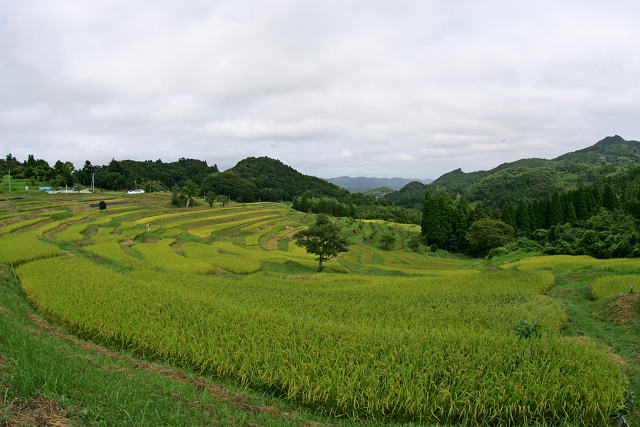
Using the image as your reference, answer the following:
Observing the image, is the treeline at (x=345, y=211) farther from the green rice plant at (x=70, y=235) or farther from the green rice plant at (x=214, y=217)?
the green rice plant at (x=70, y=235)

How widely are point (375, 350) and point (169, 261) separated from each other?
62.8 ft

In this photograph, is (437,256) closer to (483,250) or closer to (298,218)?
(483,250)

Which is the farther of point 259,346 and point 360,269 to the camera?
point 360,269

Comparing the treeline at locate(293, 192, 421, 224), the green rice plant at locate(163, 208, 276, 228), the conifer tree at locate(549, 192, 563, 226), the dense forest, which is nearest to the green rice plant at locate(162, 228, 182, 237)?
the green rice plant at locate(163, 208, 276, 228)

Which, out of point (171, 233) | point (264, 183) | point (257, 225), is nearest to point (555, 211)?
point (257, 225)

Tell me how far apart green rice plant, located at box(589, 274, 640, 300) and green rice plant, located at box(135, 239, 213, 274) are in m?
19.5

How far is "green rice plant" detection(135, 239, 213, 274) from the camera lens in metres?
19.9

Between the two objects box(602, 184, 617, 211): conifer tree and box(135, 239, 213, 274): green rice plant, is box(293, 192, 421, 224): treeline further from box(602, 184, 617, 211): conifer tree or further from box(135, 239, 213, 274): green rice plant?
box(135, 239, 213, 274): green rice plant

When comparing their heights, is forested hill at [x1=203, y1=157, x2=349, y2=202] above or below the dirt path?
above

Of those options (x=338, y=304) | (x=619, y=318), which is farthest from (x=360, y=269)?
(x=619, y=318)

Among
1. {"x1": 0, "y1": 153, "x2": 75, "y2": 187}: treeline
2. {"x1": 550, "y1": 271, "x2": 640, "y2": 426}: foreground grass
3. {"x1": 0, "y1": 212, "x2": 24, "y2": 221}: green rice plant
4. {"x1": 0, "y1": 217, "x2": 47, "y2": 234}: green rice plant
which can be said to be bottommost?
{"x1": 550, "y1": 271, "x2": 640, "y2": 426}: foreground grass

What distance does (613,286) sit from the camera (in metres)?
12.6

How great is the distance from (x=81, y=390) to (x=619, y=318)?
13.3m

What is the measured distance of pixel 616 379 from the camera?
556 centimetres
